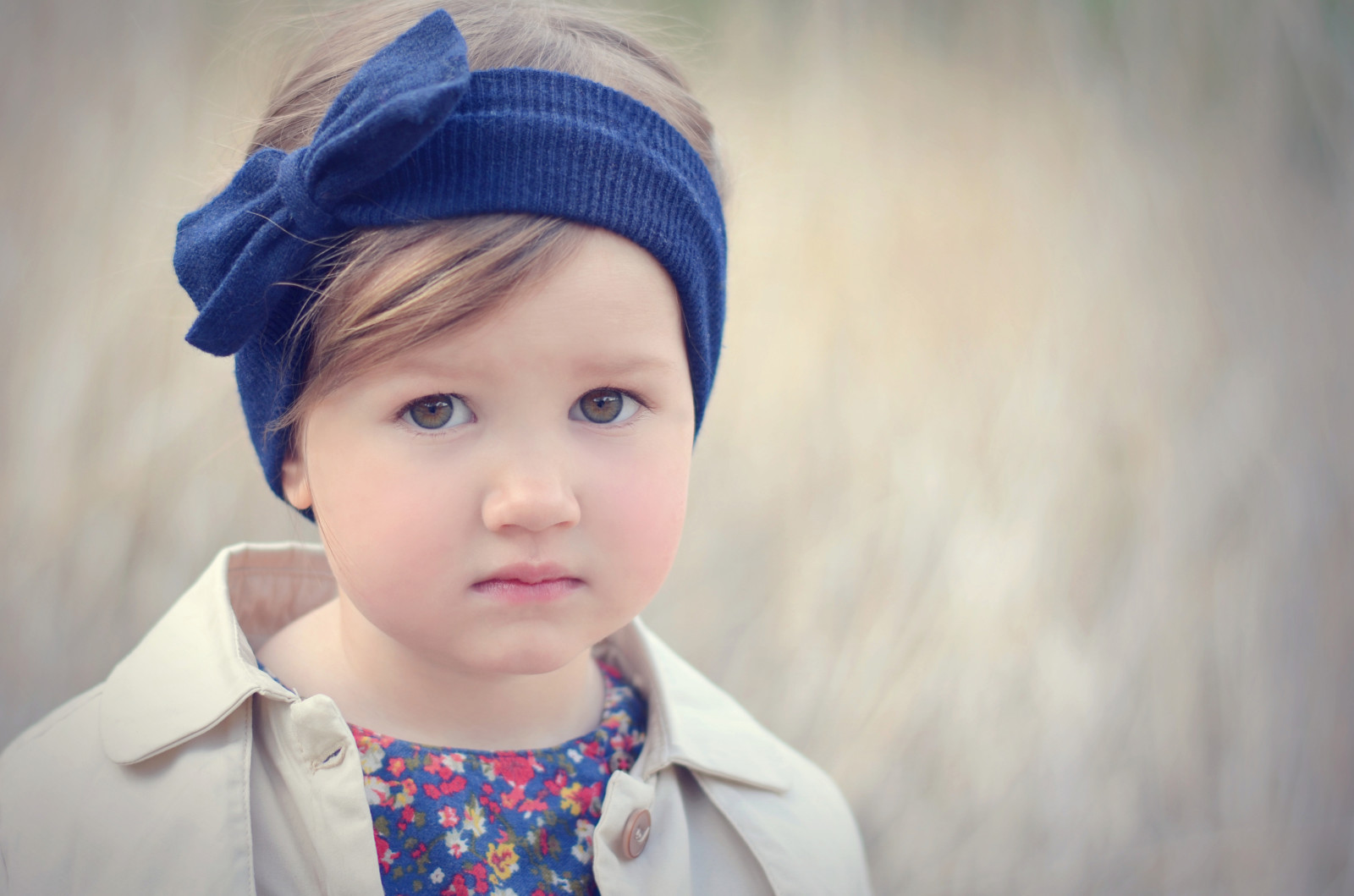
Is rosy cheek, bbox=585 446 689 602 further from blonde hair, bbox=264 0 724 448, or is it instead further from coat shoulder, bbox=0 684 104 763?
coat shoulder, bbox=0 684 104 763

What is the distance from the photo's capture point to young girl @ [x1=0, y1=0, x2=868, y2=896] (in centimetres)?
111

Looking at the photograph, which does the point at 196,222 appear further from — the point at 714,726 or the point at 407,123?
the point at 714,726

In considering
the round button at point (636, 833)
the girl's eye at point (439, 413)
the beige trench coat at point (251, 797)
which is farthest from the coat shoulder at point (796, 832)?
the girl's eye at point (439, 413)

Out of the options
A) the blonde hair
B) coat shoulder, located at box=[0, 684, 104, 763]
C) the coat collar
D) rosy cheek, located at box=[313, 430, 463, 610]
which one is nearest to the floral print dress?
the coat collar

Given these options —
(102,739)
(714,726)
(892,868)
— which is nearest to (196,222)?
(102,739)

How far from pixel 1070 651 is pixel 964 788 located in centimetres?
42

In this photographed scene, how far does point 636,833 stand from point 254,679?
0.54 metres

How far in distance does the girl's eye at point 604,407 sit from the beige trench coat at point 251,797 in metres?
0.48

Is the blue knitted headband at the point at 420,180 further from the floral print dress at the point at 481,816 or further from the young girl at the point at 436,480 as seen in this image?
the floral print dress at the point at 481,816

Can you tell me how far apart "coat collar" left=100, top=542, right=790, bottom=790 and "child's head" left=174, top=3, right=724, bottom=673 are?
0.70 ft

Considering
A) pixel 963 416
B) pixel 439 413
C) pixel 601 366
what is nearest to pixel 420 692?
pixel 439 413

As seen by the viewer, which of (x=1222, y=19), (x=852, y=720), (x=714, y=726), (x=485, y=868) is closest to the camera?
(x=485, y=868)

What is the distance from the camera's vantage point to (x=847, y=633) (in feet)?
8.03

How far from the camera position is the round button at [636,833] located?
1295 millimetres
